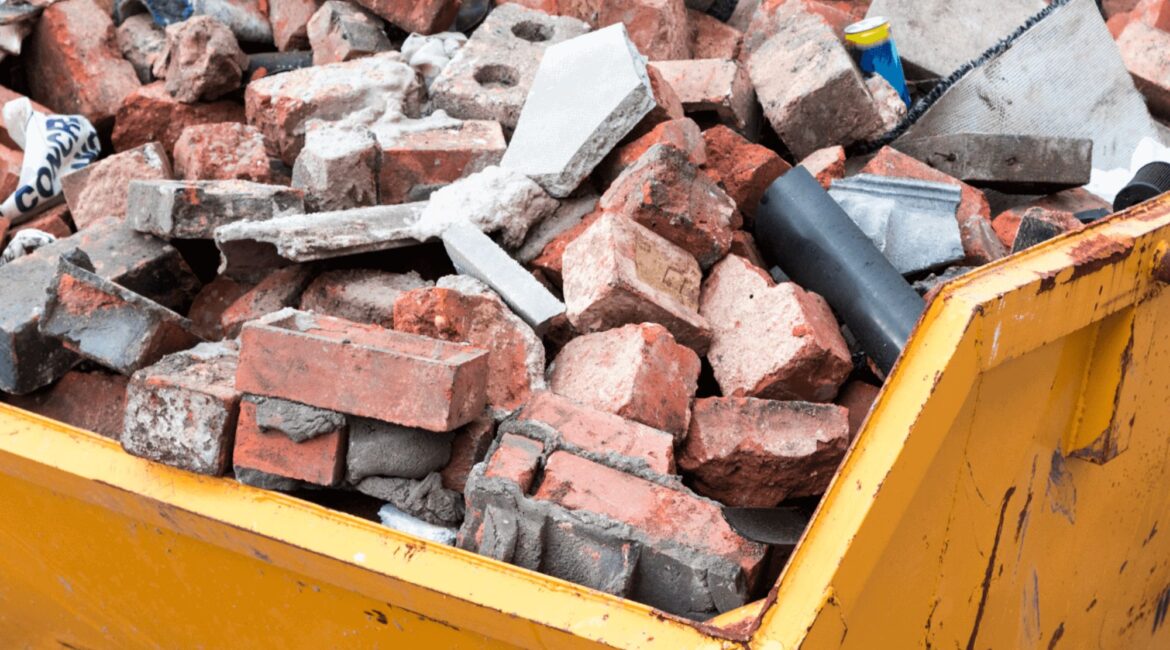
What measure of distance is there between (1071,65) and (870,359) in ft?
5.93

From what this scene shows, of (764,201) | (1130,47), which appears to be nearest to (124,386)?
(764,201)

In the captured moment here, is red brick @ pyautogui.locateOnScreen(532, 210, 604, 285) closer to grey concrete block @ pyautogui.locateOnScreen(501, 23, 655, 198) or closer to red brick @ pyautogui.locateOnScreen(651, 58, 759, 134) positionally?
grey concrete block @ pyautogui.locateOnScreen(501, 23, 655, 198)

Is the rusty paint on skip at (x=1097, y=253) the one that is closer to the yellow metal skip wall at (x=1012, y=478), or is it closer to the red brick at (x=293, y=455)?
the yellow metal skip wall at (x=1012, y=478)

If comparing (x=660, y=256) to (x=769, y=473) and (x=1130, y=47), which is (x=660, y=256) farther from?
(x=1130, y=47)

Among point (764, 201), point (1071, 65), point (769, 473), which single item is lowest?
point (1071, 65)

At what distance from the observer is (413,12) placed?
3.94 metres

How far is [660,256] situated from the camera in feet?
9.15

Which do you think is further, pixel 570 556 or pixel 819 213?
pixel 819 213

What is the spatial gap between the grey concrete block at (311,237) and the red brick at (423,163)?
28 cm

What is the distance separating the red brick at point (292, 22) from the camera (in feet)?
13.6

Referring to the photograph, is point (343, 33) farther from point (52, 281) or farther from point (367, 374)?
point (367, 374)

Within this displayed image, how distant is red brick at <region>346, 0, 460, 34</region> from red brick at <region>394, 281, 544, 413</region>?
1.68 metres

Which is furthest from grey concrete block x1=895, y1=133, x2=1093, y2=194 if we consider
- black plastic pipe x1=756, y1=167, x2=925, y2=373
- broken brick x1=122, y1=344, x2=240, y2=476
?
broken brick x1=122, y1=344, x2=240, y2=476

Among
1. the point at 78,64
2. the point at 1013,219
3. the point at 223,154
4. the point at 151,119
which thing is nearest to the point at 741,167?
the point at 1013,219
